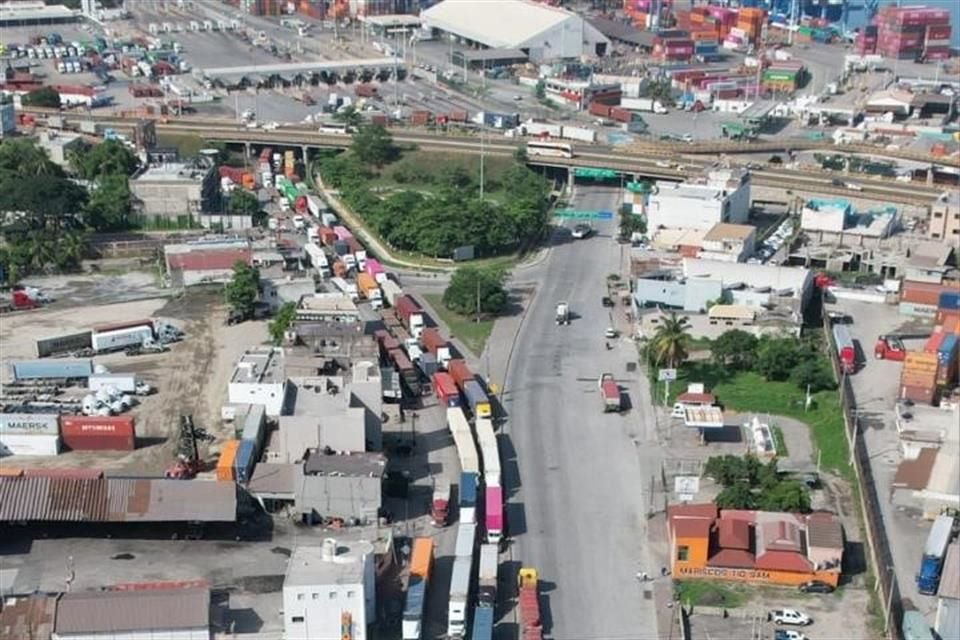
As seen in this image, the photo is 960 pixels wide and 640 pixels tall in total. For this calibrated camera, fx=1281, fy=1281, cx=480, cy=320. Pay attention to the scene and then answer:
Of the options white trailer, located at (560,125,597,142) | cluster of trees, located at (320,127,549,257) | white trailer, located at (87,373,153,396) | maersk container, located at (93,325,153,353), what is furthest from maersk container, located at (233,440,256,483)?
white trailer, located at (560,125,597,142)

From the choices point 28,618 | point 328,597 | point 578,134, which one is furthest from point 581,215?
point 28,618

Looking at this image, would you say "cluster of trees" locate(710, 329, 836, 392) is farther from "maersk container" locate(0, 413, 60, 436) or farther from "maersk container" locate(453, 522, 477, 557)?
"maersk container" locate(0, 413, 60, 436)

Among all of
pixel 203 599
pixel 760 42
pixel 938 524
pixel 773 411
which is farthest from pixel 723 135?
pixel 203 599

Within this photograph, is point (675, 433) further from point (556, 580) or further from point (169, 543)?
point (169, 543)

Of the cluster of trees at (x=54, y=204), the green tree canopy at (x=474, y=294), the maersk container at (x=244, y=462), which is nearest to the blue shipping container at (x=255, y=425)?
the maersk container at (x=244, y=462)

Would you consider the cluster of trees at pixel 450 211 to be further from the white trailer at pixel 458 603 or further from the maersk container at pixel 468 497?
the white trailer at pixel 458 603

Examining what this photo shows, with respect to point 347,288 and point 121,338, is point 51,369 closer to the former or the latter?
point 121,338
